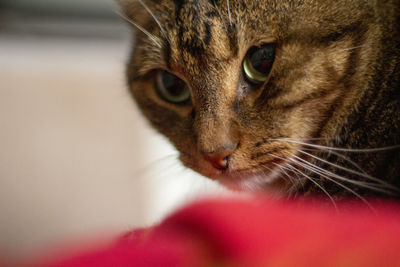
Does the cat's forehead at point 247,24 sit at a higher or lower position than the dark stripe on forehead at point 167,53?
higher

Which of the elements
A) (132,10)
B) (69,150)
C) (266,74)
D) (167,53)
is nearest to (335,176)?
(266,74)

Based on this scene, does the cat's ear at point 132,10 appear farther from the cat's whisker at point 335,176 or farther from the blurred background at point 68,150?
the blurred background at point 68,150

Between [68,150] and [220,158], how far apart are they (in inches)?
41.6

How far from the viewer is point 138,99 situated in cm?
100

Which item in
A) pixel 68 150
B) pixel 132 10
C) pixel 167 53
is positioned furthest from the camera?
pixel 68 150

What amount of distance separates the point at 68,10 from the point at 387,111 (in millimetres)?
1500

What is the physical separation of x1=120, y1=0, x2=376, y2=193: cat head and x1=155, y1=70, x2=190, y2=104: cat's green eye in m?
0.10

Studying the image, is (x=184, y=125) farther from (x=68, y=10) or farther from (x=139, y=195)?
(x=68, y=10)

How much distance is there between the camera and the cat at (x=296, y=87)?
0.70 meters

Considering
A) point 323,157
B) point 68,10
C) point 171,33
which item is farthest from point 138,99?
point 68,10

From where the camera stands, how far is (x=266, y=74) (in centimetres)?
73

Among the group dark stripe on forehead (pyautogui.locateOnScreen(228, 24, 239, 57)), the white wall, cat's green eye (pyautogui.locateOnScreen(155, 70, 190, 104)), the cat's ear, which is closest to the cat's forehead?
dark stripe on forehead (pyautogui.locateOnScreen(228, 24, 239, 57))

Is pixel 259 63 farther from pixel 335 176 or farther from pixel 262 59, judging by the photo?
pixel 335 176

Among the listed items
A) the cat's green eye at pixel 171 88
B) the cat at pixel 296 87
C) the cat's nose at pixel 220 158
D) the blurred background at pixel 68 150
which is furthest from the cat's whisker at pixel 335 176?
the blurred background at pixel 68 150
